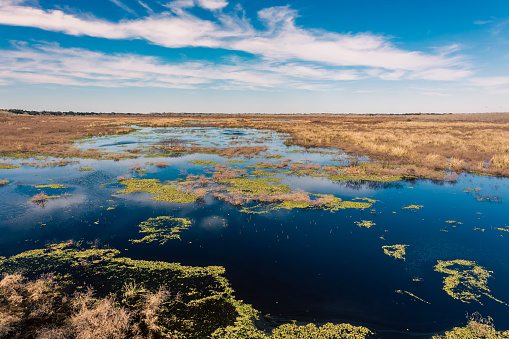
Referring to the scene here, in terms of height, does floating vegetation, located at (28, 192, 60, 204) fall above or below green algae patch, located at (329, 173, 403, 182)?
below

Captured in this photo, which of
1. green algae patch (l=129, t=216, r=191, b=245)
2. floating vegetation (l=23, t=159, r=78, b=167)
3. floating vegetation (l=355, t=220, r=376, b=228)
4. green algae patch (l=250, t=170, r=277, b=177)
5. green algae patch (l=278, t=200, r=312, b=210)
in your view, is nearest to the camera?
green algae patch (l=129, t=216, r=191, b=245)

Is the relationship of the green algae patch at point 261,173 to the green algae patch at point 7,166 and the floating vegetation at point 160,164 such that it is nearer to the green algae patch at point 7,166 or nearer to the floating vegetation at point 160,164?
the floating vegetation at point 160,164

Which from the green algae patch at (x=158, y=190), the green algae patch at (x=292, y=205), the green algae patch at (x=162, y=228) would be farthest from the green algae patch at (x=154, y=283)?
the green algae patch at (x=292, y=205)

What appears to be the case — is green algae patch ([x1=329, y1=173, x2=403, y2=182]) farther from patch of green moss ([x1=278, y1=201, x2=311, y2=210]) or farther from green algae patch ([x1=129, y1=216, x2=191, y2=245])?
green algae patch ([x1=129, y1=216, x2=191, y2=245])

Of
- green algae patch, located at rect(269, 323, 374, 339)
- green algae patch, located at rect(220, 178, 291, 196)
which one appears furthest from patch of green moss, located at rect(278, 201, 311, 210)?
green algae patch, located at rect(269, 323, 374, 339)

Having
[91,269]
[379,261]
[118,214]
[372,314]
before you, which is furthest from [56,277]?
[379,261]

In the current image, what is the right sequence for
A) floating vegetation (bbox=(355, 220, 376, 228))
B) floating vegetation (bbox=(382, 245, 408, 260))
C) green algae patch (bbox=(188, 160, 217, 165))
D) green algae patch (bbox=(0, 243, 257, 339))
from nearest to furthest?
green algae patch (bbox=(0, 243, 257, 339)), floating vegetation (bbox=(382, 245, 408, 260)), floating vegetation (bbox=(355, 220, 376, 228)), green algae patch (bbox=(188, 160, 217, 165))
